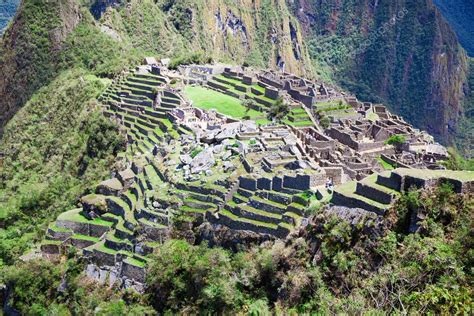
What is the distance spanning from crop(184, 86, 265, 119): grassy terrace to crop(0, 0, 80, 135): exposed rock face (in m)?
36.4

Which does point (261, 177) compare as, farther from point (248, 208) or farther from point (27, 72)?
point (27, 72)

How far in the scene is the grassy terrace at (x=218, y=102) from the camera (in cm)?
4938

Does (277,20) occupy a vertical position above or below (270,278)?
above

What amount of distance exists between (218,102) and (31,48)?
4889 cm

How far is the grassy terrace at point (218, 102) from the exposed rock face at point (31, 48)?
3640 centimetres

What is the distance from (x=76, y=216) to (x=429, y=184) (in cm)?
1911

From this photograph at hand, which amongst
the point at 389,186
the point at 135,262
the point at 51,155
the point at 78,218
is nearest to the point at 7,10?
the point at 51,155

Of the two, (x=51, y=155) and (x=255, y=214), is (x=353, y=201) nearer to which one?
(x=255, y=214)

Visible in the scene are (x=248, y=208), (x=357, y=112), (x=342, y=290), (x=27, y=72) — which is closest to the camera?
(x=342, y=290)

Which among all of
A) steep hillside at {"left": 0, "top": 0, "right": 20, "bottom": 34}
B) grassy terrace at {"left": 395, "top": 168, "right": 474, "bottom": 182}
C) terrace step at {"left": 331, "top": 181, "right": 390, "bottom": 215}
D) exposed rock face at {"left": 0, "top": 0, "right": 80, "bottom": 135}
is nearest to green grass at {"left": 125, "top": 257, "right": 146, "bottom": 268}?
terrace step at {"left": 331, "top": 181, "right": 390, "bottom": 215}

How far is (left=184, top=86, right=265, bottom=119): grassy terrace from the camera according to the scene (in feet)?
162

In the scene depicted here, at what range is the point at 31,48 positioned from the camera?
92.4m

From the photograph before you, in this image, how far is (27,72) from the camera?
90.2 m

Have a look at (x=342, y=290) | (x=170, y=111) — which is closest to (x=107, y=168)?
(x=170, y=111)
